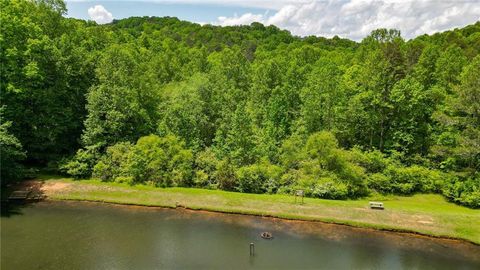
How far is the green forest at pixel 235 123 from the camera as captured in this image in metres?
38.2

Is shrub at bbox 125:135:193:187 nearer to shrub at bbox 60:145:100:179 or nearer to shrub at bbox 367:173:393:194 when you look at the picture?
shrub at bbox 60:145:100:179

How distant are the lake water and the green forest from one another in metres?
6.63

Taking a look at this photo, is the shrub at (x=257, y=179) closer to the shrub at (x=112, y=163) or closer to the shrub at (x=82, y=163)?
the shrub at (x=112, y=163)

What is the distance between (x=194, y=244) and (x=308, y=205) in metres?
12.2

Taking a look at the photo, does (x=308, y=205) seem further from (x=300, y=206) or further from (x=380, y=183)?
(x=380, y=183)

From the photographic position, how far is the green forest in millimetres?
38156

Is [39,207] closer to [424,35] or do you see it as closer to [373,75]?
[373,75]

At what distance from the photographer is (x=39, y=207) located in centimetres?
3353

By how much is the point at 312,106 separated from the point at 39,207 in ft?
98.2

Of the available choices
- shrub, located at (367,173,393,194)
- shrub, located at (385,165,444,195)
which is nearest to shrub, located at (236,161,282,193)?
shrub, located at (367,173,393,194)

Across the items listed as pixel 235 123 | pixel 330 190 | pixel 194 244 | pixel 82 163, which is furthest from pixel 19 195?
pixel 330 190

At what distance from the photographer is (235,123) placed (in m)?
40.2

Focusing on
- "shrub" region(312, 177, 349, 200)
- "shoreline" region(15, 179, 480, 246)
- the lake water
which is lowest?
the lake water

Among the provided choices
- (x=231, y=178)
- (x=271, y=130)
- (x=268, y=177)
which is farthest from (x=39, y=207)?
(x=271, y=130)
